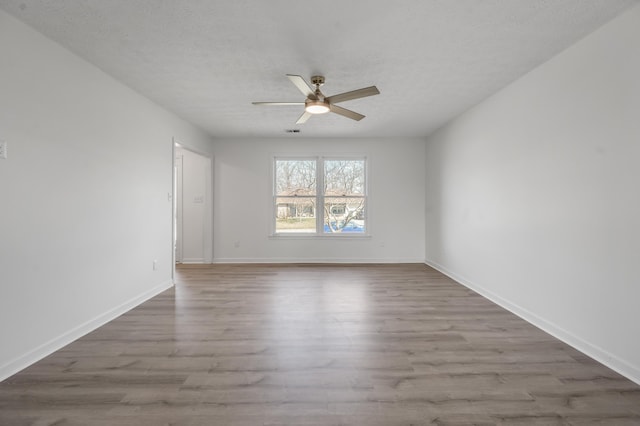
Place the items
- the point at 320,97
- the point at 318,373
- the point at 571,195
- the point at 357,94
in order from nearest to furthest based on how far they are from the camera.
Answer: the point at 318,373, the point at 571,195, the point at 357,94, the point at 320,97

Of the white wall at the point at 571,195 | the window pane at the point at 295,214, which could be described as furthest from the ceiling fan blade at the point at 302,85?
the window pane at the point at 295,214

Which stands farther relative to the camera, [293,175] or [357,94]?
[293,175]

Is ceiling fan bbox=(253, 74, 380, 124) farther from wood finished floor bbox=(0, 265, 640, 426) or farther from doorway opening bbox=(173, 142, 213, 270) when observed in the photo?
doorway opening bbox=(173, 142, 213, 270)

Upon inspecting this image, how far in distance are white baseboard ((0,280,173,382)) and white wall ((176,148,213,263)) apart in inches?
91.4

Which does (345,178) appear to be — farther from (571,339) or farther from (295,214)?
(571,339)

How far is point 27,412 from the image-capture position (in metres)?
1.73

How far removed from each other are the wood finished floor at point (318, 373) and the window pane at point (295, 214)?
110 inches

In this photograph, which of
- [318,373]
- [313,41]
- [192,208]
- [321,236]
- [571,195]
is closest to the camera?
[318,373]

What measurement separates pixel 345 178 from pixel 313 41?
391cm

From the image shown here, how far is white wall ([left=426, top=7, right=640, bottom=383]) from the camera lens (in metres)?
2.12

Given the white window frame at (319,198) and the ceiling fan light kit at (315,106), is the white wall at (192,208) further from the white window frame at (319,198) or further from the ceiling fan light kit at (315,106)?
the ceiling fan light kit at (315,106)

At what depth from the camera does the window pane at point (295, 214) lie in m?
6.22

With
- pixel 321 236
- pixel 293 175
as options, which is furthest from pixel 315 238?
pixel 293 175

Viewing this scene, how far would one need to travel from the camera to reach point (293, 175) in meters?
6.25
